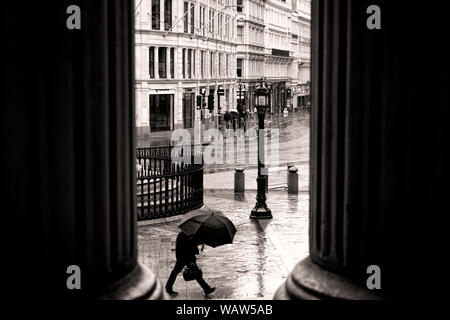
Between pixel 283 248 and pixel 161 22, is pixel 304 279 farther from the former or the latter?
pixel 161 22

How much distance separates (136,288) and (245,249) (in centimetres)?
1029

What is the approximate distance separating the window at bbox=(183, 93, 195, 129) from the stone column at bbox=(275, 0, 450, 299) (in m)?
51.0

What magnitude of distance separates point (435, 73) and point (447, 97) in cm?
11

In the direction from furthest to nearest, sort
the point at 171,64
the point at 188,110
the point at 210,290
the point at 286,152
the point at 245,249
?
the point at 188,110 → the point at 171,64 → the point at 286,152 → the point at 245,249 → the point at 210,290

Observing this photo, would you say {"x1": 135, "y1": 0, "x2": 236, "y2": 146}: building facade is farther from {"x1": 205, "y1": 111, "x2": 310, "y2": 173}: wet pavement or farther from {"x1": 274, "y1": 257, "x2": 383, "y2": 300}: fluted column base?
{"x1": 274, "y1": 257, "x2": 383, "y2": 300}: fluted column base

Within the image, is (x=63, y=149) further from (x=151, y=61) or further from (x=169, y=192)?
(x=151, y=61)

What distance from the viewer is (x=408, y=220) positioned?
11.0 feet

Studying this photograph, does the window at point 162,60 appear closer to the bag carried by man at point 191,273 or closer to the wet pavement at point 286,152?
the wet pavement at point 286,152

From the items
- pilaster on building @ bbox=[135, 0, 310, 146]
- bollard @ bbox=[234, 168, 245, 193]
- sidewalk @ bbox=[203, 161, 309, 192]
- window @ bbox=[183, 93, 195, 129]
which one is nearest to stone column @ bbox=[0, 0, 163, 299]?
bollard @ bbox=[234, 168, 245, 193]

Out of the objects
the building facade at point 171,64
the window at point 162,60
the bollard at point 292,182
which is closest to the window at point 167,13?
the building facade at point 171,64

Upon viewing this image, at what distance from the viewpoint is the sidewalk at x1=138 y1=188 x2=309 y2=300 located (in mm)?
10836

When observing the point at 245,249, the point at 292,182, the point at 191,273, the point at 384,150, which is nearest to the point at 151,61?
the point at 292,182

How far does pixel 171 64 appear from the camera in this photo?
5275 centimetres

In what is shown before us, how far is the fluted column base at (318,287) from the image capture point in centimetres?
350
